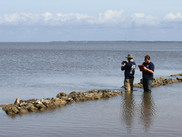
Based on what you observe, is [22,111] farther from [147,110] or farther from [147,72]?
[147,72]

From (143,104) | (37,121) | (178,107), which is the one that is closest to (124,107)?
(143,104)

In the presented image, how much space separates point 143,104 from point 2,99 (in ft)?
20.4

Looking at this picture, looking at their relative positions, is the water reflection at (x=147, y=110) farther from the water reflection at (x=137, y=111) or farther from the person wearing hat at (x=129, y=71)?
the person wearing hat at (x=129, y=71)

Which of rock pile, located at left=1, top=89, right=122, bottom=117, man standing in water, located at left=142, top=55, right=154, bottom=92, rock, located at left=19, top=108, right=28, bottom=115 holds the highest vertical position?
man standing in water, located at left=142, top=55, right=154, bottom=92

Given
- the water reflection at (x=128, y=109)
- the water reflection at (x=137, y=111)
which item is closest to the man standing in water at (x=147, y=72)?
the water reflection at (x=137, y=111)

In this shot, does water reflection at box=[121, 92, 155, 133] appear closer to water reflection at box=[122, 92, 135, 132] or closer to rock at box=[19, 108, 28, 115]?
water reflection at box=[122, 92, 135, 132]

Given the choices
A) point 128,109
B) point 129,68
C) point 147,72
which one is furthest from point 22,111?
point 147,72

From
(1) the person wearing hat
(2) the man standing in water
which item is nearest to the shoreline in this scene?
(1) the person wearing hat

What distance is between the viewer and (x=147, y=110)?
39.0 ft

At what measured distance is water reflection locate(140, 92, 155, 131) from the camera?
10.0 metres

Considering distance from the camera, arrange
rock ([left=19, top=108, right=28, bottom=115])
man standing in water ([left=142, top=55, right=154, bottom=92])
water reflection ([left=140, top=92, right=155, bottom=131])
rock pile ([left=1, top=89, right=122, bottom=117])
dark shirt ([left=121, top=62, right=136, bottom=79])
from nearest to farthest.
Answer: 1. water reflection ([left=140, top=92, right=155, bottom=131])
2. rock ([left=19, top=108, right=28, bottom=115])
3. rock pile ([left=1, top=89, right=122, bottom=117])
4. man standing in water ([left=142, top=55, right=154, bottom=92])
5. dark shirt ([left=121, top=62, right=136, bottom=79])

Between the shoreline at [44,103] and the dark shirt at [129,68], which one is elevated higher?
the dark shirt at [129,68]

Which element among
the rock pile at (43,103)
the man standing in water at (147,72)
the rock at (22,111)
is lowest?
the rock at (22,111)

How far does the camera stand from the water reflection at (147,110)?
10.0 metres
